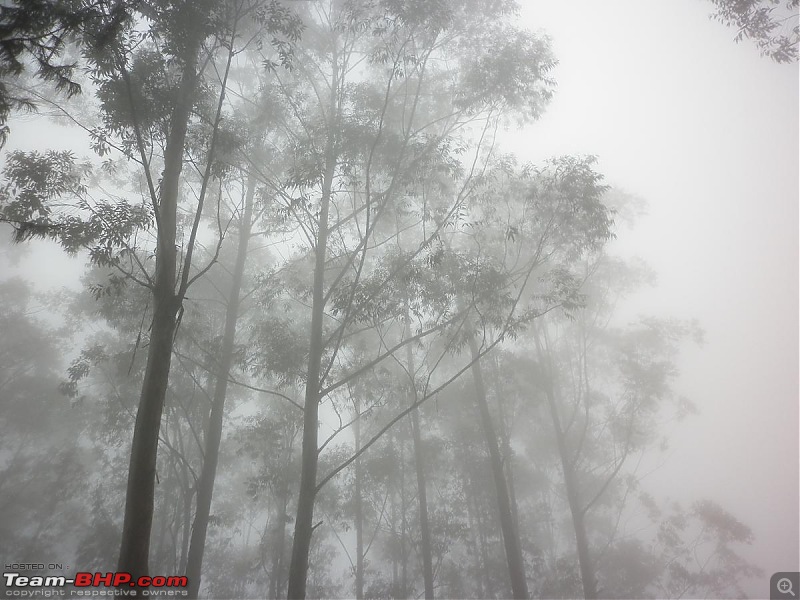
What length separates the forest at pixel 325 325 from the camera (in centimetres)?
633

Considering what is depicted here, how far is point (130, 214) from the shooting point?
7562 mm

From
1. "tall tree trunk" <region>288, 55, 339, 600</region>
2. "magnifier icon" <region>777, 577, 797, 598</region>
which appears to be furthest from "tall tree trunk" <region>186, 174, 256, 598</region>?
"magnifier icon" <region>777, 577, 797, 598</region>

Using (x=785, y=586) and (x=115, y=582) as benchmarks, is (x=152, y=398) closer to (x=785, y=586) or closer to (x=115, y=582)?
(x=115, y=582)

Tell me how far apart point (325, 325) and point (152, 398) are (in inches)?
313

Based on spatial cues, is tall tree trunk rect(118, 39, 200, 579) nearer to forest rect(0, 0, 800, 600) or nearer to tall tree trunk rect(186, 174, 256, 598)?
forest rect(0, 0, 800, 600)

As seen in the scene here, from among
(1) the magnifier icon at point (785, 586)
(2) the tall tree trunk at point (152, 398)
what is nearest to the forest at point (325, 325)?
(2) the tall tree trunk at point (152, 398)

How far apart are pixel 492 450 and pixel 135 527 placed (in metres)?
7.65

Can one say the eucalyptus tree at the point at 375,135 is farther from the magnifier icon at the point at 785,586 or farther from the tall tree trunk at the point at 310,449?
the magnifier icon at the point at 785,586

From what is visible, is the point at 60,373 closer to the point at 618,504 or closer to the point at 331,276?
the point at 331,276

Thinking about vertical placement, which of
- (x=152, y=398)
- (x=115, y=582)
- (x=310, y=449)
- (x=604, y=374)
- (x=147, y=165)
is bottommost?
(x=115, y=582)

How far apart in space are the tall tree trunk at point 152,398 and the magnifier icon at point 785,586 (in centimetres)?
1302

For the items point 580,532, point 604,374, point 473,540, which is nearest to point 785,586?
point 580,532

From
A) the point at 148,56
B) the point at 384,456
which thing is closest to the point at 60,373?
the point at 384,456

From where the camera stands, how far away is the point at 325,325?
12.4 metres
